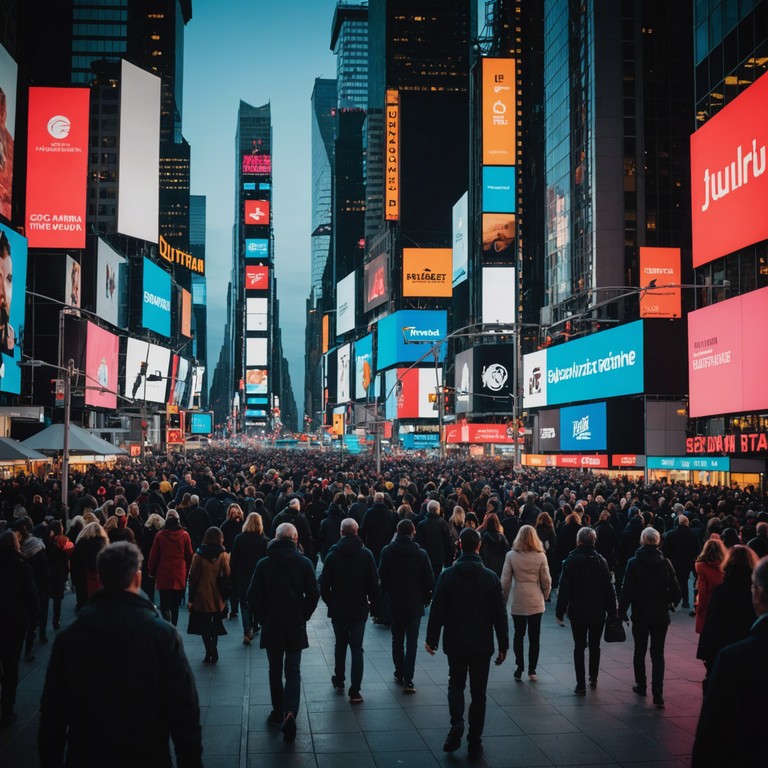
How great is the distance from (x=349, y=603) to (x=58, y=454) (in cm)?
3660

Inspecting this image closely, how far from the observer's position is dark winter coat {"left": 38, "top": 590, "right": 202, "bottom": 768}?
3.94 m

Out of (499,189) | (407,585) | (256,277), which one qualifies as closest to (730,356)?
(407,585)

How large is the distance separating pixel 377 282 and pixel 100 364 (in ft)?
239

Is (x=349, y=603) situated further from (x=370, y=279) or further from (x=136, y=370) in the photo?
(x=370, y=279)

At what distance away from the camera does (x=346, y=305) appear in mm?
157375

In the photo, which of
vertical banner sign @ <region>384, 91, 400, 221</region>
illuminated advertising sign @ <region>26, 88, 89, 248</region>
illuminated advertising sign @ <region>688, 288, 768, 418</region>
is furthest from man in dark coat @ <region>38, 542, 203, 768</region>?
vertical banner sign @ <region>384, 91, 400, 221</region>

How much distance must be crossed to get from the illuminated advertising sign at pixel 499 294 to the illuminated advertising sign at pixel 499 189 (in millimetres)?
6897

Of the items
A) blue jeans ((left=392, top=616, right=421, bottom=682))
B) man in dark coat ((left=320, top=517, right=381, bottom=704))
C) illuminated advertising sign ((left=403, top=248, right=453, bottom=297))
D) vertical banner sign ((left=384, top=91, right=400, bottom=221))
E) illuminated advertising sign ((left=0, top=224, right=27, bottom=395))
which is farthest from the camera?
vertical banner sign ((left=384, top=91, right=400, bottom=221))

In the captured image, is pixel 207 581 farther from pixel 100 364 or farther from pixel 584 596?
pixel 100 364

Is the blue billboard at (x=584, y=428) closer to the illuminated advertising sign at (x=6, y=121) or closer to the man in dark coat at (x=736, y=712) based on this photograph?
the illuminated advertising sign at (x=6, y=121)

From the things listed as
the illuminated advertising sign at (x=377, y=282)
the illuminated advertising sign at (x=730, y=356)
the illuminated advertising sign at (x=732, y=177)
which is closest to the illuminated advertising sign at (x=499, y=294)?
the illuminated advertising sign at (x=377, y=282)

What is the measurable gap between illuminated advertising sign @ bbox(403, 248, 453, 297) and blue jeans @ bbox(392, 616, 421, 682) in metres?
112

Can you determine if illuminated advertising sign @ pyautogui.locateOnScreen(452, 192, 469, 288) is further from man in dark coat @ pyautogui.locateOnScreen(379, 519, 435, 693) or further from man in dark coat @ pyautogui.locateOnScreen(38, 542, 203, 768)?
man in dark coat @ pyautogui.locateOnScreen(38, 542, 203, 768)

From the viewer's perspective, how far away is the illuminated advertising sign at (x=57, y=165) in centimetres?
6506
